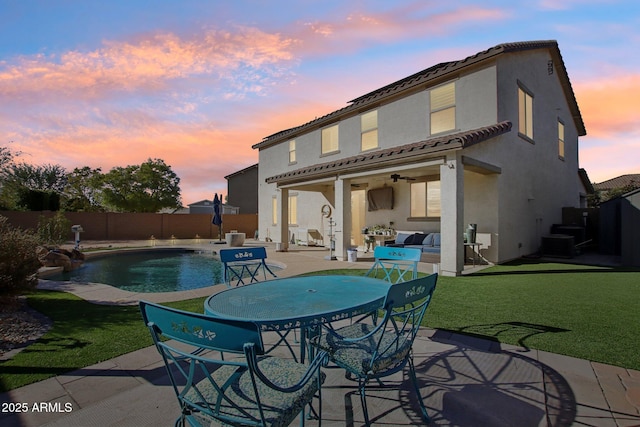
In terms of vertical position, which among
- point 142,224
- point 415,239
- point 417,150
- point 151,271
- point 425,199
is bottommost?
point 151,271

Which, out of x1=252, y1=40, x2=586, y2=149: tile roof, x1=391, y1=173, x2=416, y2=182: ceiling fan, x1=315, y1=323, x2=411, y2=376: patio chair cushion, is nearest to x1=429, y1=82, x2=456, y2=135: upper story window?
x1=252, y1=40, x2=586, y2=149: tile roof

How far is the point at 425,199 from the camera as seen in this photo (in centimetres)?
1266

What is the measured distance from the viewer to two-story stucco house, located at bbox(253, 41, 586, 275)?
9359 mm

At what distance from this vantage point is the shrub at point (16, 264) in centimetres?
516

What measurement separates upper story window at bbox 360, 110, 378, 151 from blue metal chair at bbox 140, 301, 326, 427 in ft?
41.1

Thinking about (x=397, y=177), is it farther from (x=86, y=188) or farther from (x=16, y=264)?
(x=86, y=188)

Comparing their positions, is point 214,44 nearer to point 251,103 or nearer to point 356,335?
point 251,103

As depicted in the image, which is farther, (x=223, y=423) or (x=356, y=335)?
(x=356, y=335)

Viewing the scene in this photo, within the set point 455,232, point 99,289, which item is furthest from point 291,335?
point 455,232

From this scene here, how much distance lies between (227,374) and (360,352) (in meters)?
1.05

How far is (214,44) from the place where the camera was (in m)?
9.04

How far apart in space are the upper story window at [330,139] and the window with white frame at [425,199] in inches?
183

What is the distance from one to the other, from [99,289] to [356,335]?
660 cm

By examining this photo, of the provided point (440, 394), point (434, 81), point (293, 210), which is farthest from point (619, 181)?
point (440, 394)
